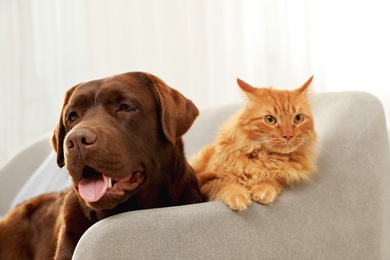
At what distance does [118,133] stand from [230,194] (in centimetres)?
41

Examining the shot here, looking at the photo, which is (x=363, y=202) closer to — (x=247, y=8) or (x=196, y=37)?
(x=247, y=8)

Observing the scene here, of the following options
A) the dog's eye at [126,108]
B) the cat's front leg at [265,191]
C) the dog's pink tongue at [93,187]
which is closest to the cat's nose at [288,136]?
the cat's front leg at [265,191]

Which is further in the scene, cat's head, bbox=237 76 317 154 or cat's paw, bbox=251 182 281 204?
cat's head, bbox=237 76 317 154

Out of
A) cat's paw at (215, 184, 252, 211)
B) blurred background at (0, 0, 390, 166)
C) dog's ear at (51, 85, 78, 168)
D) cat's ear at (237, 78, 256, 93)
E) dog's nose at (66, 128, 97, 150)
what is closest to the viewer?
dog's nose at (66, 128, 97, 150)

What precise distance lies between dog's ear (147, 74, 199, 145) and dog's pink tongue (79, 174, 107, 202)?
0.26m

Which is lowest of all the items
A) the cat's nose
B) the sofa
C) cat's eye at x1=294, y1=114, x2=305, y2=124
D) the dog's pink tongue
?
the sofa

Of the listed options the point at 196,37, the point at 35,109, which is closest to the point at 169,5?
the point at 196,37

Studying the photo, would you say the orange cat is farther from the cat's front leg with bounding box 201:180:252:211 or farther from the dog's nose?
the dog's nose

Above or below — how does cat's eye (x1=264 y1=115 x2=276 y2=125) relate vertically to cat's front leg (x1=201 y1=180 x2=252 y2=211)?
above

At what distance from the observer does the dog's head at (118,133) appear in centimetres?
145

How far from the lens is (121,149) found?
150 centimetres

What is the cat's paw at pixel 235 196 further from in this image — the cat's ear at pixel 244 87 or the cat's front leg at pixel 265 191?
the cat's ear at pixel 244 87

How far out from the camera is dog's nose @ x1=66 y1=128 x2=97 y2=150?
141 centimetres

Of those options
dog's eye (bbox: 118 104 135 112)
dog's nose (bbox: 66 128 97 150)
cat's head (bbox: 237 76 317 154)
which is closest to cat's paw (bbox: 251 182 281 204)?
cat's head (bbox: 237 76 317 154)
